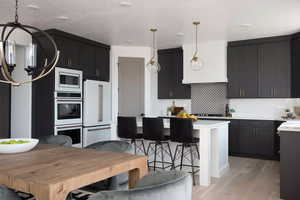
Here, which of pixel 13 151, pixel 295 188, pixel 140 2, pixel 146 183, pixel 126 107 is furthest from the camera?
pixel 126 107

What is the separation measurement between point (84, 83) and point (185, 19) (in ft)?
7.83

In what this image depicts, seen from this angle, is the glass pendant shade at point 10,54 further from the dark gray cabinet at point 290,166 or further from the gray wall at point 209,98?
the gray wall at point 209,98

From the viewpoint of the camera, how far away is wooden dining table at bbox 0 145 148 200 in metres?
1.37

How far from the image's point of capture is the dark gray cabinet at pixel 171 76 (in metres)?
6.57

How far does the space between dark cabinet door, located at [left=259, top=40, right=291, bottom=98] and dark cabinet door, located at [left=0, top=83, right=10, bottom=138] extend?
17.0ft

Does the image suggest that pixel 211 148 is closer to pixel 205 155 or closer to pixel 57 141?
pixel 205 155

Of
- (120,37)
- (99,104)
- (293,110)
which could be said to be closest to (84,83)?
(99,104)

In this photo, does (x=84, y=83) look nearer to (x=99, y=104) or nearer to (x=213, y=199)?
(x=99, y=104)

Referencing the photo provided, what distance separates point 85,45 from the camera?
5.60m

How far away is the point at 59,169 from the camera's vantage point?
1628mm

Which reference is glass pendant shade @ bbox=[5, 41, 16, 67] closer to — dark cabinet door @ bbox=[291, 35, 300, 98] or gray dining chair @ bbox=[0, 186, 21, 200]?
gray dining chair @ bbox=[0, 186, 21, 200]

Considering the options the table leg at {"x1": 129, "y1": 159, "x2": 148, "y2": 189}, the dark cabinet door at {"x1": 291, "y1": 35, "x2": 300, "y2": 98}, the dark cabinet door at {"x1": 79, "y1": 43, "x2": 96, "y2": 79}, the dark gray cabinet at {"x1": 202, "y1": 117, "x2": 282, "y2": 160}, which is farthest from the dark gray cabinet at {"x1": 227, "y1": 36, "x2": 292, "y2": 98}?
the table leg at {"x1": 129, "y1": 159, "x2": 148, "y2": 189}

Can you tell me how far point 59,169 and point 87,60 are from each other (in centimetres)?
427

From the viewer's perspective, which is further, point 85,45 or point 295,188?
point 85,45
